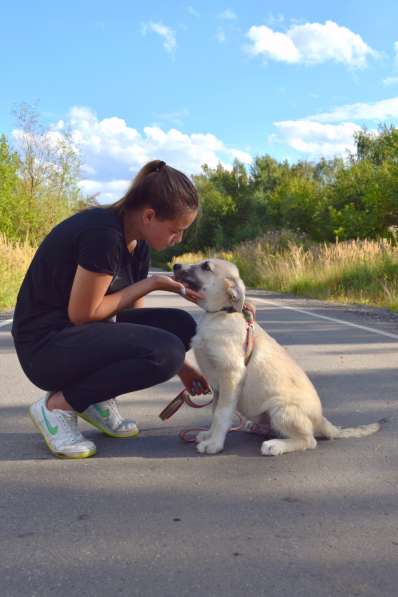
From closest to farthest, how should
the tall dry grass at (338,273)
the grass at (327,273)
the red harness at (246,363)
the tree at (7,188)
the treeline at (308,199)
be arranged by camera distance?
the red harness at (246,363) → the grass at (327,273) → the tall dry grass at (338,273) → the treeline at (308,199) → the tree at (7,188)

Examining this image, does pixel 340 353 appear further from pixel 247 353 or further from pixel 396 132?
pixel 396 132

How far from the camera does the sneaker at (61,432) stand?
3639 millimetres

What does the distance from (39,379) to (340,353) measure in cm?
417

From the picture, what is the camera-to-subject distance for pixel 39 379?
12.6 ft

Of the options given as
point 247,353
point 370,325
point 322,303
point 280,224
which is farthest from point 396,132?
point 280,224

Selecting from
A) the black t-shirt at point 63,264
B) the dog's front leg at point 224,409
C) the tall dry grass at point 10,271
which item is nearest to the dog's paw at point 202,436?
the dog's front leg at point 224,409

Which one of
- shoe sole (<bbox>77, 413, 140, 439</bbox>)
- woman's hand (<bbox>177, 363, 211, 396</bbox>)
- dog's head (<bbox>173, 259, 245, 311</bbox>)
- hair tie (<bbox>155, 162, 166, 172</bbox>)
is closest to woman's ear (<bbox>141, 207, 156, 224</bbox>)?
hair tie (<bbox>155, 162, 166, 172</bbox>)

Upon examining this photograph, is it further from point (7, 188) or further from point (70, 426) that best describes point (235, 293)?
point (7, 188)

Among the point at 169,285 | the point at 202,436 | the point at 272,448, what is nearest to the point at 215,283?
the point at 169,285

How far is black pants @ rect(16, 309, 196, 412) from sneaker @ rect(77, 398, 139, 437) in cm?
22

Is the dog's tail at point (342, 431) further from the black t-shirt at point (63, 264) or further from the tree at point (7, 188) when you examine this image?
the tree at point (7, 188)

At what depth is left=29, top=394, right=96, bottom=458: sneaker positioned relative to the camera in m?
3.64

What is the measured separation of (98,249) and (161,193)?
52 centimetres

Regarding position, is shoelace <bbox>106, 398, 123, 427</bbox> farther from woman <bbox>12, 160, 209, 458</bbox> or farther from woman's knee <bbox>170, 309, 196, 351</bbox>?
woman's knee <bbox>170, 309, 196, 351</bbox>
